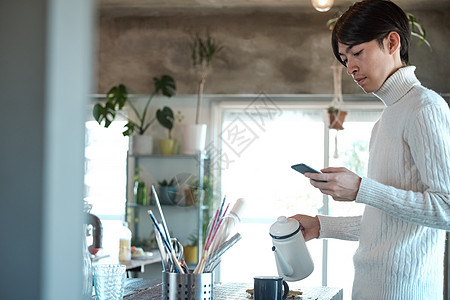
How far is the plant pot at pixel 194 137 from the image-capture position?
6022mm

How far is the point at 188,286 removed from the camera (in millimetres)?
1635

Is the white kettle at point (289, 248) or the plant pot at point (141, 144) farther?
the plant pot at point (141, 144)

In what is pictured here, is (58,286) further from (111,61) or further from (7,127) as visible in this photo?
(111,61)

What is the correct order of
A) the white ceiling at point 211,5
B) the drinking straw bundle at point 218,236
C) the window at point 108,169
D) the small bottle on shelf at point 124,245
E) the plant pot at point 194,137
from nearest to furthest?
the drinking straw bundle at point 218,236
the small bottle on shelf at point 124,245
the white ceiling at point 211,5
the plant pot at point 194,137
the window at point 108,169

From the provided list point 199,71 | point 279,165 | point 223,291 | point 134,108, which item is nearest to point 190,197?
point 279,165

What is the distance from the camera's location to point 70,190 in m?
0.44

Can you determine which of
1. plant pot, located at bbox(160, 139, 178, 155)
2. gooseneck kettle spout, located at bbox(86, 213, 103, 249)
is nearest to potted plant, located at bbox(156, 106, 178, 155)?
→ plant pot, located at bbox(160, 139, 178, 155)

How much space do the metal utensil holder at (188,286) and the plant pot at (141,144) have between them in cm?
457

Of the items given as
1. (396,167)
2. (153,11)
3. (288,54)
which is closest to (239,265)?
(288,54)

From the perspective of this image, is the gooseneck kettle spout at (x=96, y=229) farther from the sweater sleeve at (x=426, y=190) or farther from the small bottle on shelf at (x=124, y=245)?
the small bottle on shelf at (x=124, y=245)

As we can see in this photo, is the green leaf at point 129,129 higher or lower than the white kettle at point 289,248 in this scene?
higher

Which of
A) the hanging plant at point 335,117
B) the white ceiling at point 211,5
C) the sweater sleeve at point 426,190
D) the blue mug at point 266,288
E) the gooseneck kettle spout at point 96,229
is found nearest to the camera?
the sweater sleeve at point 426,190

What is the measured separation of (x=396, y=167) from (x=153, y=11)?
15.8 feet

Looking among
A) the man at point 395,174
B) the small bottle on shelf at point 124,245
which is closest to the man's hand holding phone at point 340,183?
the man at point 395,174
